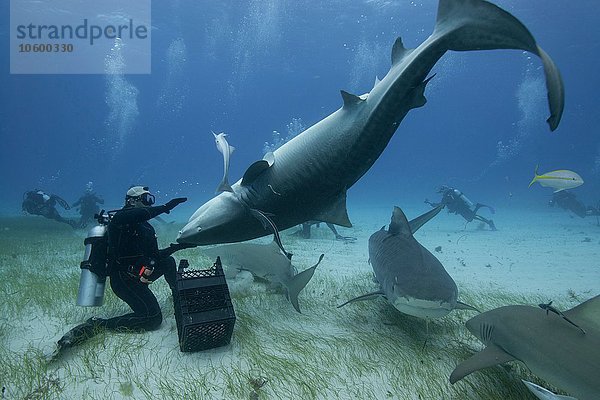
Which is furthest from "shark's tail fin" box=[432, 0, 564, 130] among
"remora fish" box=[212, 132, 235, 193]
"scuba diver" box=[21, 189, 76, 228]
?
"scuba diver" box=[21, 189, 76, 228]

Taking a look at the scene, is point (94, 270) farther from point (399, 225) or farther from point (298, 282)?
point (399, 225)

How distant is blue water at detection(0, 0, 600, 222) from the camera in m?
55.2

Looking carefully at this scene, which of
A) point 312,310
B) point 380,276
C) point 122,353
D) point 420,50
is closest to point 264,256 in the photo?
point 312,310

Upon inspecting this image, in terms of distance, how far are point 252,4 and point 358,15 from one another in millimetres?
19603

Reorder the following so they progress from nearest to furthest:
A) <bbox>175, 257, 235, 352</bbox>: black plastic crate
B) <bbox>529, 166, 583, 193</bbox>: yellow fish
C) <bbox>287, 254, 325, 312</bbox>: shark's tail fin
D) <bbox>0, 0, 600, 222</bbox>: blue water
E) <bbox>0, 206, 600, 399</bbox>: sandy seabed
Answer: <bbox>0, 206, 600, 399</bbox>: sandy seabed, <bbox>175, 257, 235, 352</bbox>: black plastic crate, <bbox>287, 254, 325, 312</bbox>: shark's tail fin, <bbox>529, 166, 583, 193</bbox>: yellow fish, <bbox>0, 0, 600, 222</bbox>: blue water

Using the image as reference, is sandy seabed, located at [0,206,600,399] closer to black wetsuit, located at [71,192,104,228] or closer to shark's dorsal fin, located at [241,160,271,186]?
shark's dorsal fin, located at [241,160,271,186]

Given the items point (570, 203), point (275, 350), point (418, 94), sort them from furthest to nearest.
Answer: point (570, 203)
point (275, 350)
point (418, 94)

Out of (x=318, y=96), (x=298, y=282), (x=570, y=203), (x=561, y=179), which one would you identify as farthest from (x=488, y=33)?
(x=318, y=96)

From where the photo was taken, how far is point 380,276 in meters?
4.64

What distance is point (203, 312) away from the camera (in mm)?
3846

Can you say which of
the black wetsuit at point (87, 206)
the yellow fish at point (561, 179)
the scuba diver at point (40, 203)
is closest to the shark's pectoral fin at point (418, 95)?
the yellow fish at point (561, 179)

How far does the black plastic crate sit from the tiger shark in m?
0.71

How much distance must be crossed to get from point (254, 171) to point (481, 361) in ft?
10.5

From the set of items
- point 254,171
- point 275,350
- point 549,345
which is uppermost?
point 254,171
